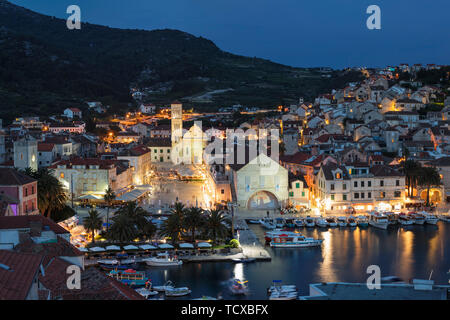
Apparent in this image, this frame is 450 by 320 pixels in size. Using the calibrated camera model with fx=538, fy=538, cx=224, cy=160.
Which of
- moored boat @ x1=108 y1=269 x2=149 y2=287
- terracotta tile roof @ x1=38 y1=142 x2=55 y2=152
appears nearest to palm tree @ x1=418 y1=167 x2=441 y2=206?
moored boat @ x1=108 y1=269 x2=149 y2=287

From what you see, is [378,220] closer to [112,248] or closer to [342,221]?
[342,221]

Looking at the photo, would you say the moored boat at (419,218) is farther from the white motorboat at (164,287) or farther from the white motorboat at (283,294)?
the white motorboat at (164,287)

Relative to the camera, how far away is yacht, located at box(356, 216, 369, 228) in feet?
112

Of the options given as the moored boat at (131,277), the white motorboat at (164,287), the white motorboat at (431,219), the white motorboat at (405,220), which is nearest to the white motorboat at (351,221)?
the white motorboat at (405,220)

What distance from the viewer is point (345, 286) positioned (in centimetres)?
1578

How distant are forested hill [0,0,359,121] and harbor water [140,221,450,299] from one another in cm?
5756

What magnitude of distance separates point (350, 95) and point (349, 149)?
32620mm

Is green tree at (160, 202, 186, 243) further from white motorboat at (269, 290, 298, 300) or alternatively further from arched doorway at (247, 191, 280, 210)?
arched doorway at (247, 191, 280, 210)

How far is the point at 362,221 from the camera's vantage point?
34531mm

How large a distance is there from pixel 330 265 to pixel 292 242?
12.7 feet

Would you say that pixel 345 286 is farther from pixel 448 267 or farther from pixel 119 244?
pixel 119 244

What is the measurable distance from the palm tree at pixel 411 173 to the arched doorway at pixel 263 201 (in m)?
9.99
